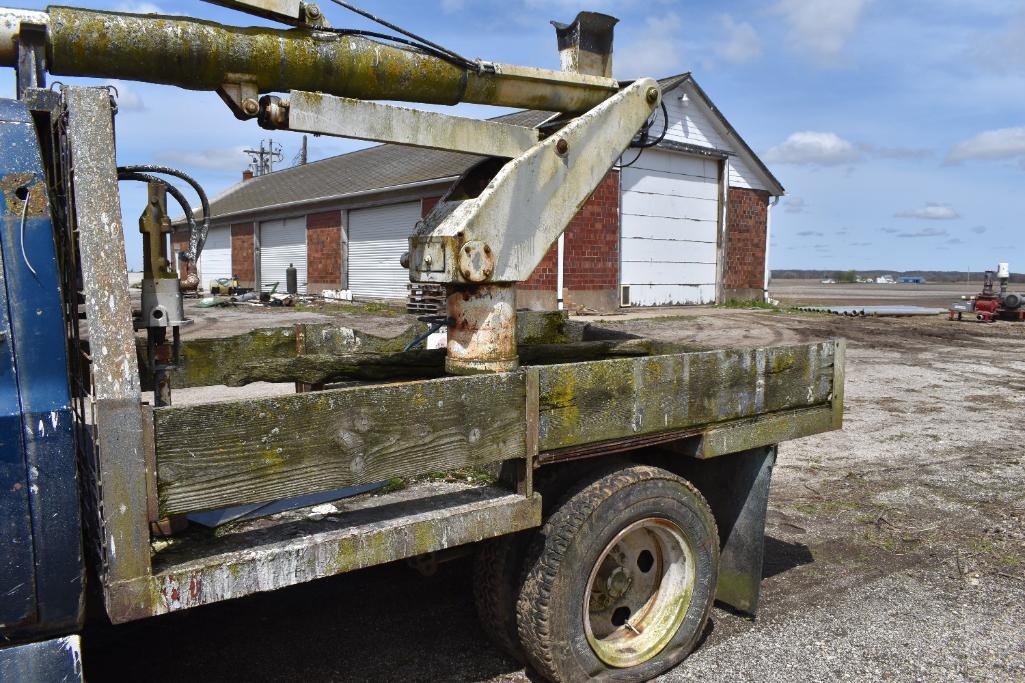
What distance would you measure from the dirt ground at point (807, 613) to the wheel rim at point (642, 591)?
198mm

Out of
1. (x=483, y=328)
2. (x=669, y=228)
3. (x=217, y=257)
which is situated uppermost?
(x=669, y=228)

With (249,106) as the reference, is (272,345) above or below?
below

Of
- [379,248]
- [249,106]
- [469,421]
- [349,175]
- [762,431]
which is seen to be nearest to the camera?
[469,421]

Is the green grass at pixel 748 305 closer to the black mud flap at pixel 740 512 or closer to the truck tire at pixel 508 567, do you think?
the black mud flap at pixel 740 512

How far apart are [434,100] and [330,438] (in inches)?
67.1

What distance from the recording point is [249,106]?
297 centimetres

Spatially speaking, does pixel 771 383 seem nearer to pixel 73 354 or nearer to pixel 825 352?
pixel 825 352

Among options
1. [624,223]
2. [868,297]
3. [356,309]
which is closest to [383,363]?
[624,223]

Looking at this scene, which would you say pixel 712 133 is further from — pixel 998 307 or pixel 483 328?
pixel 483 328

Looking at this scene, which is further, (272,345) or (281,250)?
(281,250)

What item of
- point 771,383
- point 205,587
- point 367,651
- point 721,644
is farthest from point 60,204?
point 721,644

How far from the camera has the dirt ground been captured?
11.1 ft

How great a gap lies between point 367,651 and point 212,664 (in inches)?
24.7

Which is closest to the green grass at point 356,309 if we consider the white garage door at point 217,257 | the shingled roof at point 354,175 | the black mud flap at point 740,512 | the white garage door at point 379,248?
the white garage door at point 379,248
